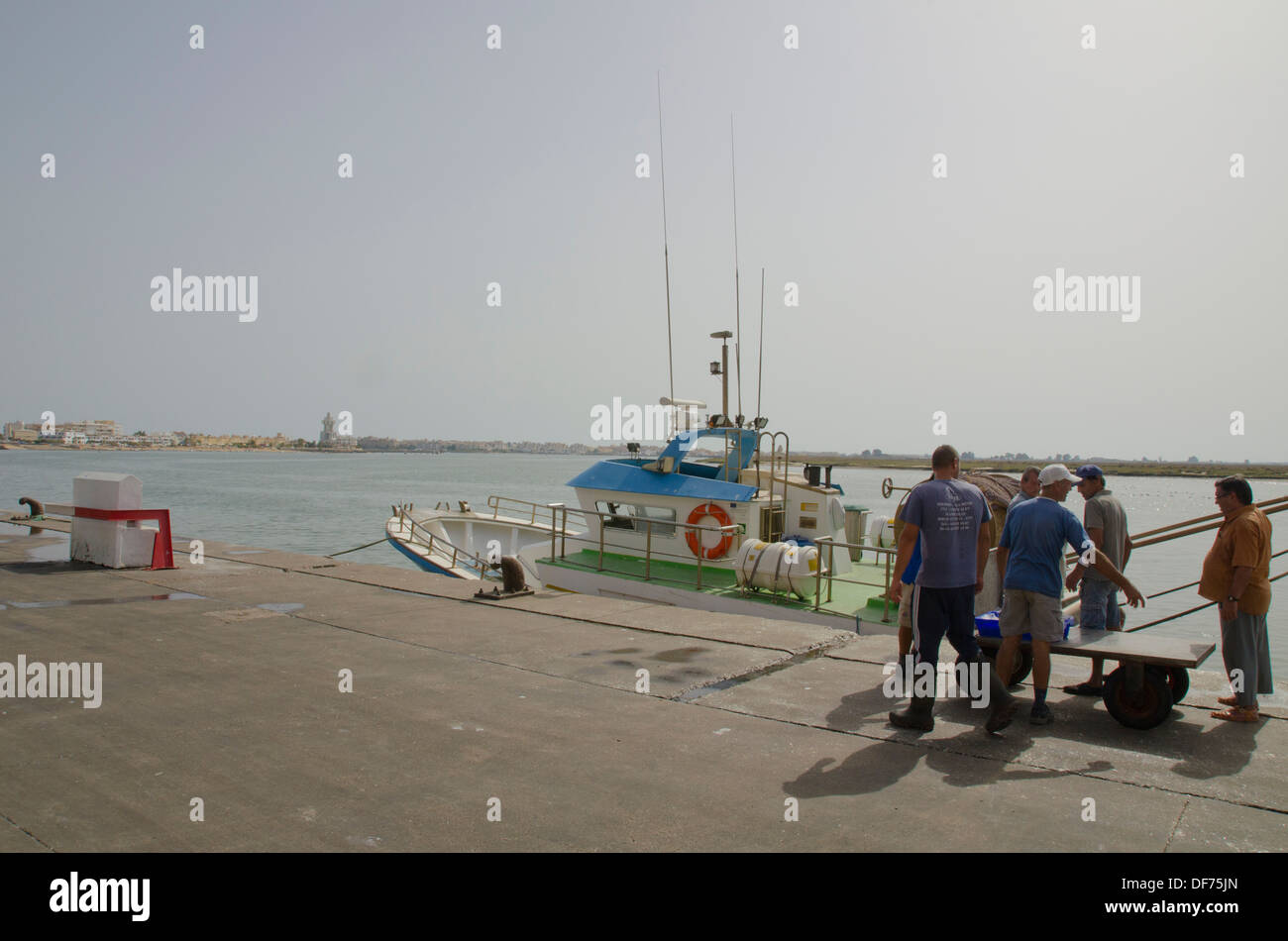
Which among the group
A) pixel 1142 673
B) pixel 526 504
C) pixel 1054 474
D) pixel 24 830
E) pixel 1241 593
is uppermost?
pixel 1054 474

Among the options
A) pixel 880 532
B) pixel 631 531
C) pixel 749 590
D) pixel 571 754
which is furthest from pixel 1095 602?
pixel 631 531

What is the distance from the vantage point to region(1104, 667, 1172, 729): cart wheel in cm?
502

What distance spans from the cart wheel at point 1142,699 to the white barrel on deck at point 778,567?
20.2ft

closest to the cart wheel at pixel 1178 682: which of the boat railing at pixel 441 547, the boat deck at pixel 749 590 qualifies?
the boat deck at pixel 749 590

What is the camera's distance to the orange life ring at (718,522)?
13.8 meters

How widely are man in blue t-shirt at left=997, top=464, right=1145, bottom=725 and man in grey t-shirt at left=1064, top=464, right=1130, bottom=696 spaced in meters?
0.38

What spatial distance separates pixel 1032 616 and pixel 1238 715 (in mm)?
1381

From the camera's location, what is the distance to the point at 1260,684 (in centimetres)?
543

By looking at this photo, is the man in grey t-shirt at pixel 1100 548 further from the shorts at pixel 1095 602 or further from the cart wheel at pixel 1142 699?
the cart wheel at pixel 1142 699

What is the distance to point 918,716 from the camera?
5.04 metres

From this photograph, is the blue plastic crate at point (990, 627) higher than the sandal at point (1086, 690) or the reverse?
higher

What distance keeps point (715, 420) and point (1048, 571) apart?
10625mm

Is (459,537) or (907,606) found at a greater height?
(907,606)

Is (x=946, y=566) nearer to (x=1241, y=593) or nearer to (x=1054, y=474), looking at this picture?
(x=1054, y=474)
